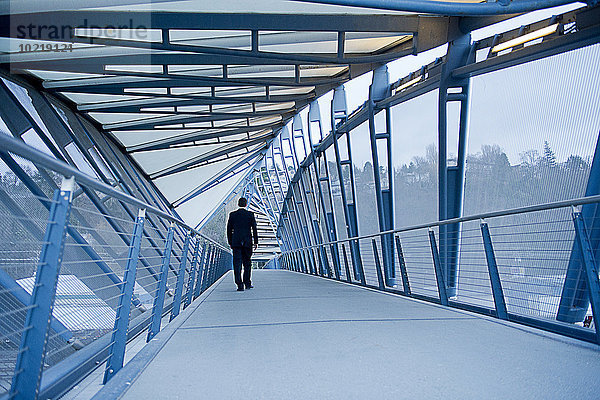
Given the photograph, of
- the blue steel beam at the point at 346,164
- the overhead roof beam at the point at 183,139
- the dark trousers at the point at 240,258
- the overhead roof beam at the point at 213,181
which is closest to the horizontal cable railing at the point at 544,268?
the dark trousers at the point at 240,258

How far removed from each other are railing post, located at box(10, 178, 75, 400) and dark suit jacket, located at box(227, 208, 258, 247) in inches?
218

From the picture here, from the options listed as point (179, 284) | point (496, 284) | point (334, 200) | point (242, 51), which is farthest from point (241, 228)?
point (334, 200)

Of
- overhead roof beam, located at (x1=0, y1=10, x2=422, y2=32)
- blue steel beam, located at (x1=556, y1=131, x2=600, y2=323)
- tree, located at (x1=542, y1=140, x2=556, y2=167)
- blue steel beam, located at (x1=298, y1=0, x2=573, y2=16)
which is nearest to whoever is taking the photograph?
blue steel beam, located at (x1=556, y1=131, x2=600, y2=323)

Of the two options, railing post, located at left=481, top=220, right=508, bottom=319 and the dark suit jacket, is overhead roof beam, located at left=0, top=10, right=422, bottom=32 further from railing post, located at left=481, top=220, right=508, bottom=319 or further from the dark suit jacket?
railing post, located at left=481, top=220, right=508, bottom=319

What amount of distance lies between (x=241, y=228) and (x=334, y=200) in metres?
7.52

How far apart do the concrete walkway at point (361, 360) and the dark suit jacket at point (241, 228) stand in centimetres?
307

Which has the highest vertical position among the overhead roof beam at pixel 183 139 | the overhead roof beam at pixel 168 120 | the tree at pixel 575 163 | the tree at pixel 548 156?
the overhead roof beam at pixel 168 120

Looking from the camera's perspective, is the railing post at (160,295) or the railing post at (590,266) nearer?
the railing post at (590,266)

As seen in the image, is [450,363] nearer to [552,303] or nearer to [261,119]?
[552,303]

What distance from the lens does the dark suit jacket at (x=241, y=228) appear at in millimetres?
7445

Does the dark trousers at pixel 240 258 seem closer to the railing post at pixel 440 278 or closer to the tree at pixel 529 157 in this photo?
the railing post at pixel 440 278

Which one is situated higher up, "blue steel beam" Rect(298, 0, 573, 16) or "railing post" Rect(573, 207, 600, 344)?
"blue steel beam" Rect(298, 0, 573, 16)

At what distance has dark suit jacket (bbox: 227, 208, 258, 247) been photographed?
24.4 ft

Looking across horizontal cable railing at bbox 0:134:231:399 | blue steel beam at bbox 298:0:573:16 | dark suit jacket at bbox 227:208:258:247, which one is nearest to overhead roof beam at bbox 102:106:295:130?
dark suit jacket at bbox 227:208:258:247
